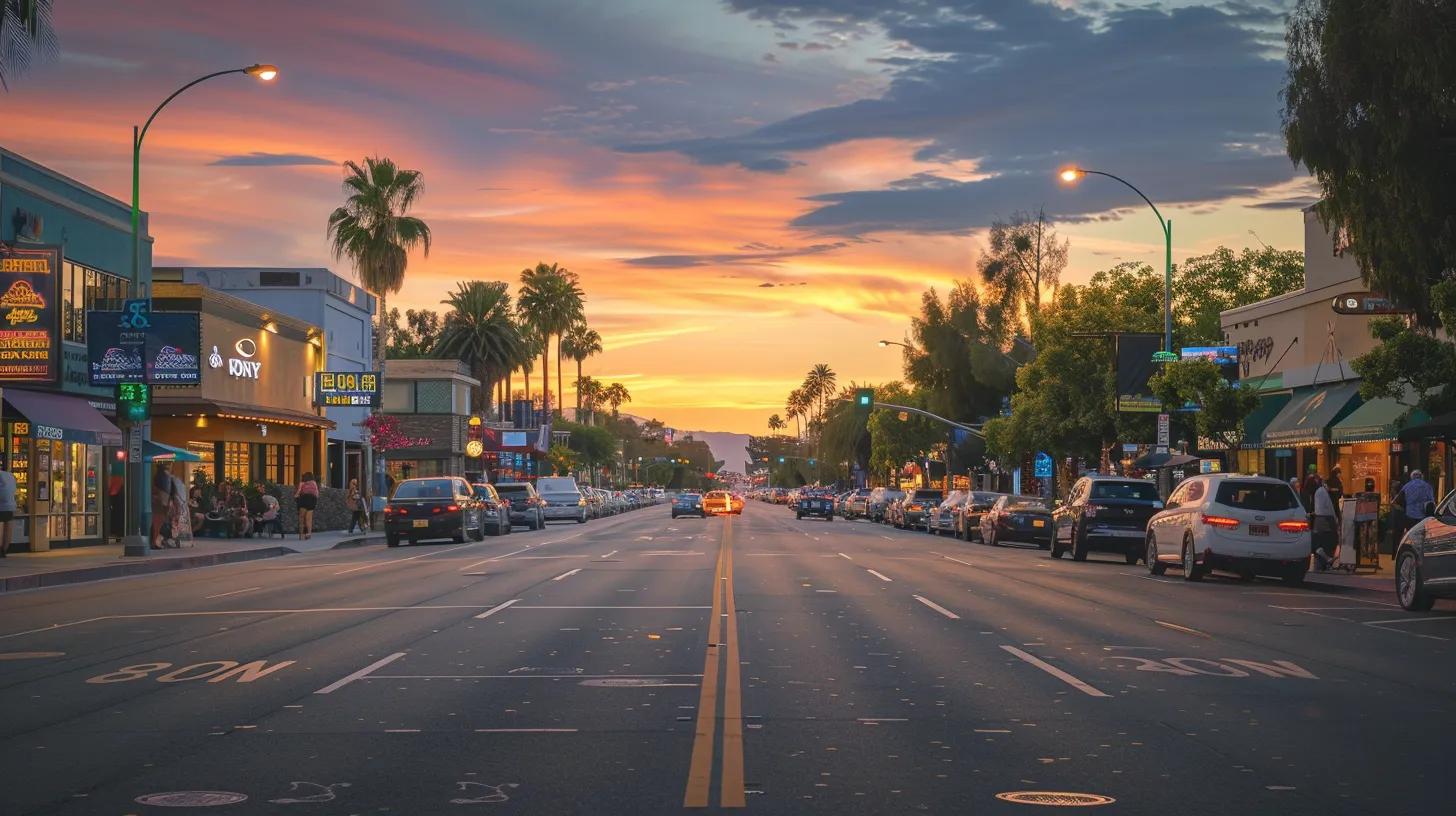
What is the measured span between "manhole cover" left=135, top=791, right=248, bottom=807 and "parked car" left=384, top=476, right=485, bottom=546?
1303 inches

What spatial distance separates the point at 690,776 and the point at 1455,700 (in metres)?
6.74

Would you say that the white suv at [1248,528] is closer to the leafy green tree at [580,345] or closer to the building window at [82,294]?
the building window at [82,294]

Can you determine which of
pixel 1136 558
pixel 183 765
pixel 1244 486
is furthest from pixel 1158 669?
pixel 1136 558

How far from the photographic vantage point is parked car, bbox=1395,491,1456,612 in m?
19.0

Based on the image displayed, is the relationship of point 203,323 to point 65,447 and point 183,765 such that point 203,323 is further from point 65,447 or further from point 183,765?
point 183,765

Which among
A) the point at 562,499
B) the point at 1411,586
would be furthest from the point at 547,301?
the point at 1411,586

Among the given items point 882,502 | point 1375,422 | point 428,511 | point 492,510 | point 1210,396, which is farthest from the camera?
point 882,502

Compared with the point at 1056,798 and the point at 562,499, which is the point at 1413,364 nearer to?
the point at 1056,798

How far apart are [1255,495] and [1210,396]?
9402 mm

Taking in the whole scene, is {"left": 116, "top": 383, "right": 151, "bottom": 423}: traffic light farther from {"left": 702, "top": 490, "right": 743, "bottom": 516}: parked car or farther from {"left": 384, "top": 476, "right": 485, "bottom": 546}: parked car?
{"left": 702, "top": 490, "right": 743, "bottom": 516}: parked car

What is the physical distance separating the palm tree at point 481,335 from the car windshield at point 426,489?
51.3m

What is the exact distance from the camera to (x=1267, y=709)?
11.0 meters

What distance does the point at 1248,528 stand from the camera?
82.2ft

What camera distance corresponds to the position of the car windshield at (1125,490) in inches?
1302
